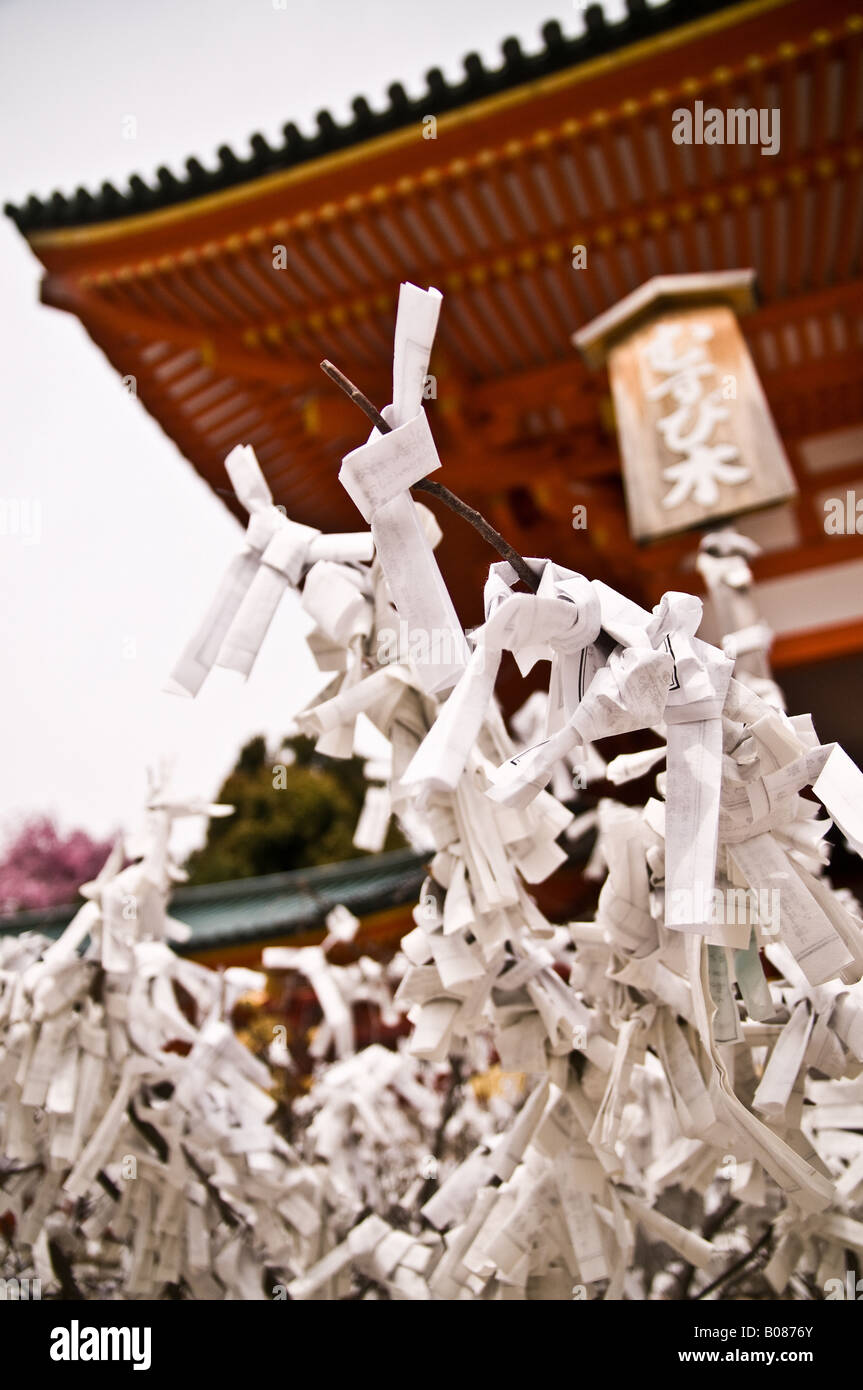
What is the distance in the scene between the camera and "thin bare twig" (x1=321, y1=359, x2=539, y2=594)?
456 millimetres

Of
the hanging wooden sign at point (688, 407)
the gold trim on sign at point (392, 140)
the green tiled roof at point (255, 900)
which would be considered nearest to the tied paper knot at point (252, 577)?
→ the hanging wooden sign at point (688, 407)

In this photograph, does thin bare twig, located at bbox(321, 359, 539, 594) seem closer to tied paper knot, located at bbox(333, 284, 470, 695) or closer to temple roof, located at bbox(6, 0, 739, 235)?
tied paper knot, located at bbox(333, 284, 470, 695)

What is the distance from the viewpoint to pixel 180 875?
95 centimetres

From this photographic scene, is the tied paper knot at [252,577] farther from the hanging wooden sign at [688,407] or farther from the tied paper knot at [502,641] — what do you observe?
the hanging wooden sign at [688,407]

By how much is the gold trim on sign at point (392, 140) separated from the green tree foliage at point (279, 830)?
6182 mm

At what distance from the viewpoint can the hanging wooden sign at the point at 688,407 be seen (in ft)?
5.82

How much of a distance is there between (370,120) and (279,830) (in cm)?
710

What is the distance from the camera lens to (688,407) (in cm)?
188

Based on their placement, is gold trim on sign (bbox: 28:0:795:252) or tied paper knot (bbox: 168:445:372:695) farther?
gold trim on sign (bbox: 28:0:795:252)

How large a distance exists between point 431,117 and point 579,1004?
1.89m

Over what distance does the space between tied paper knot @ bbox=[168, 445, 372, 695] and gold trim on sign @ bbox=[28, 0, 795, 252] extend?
1.68m

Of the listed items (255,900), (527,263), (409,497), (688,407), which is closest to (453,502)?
(409,497)

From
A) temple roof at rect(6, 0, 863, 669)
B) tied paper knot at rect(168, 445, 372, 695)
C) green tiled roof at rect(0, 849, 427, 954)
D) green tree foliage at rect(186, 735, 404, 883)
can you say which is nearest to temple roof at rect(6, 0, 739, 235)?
temple roof at rect(6, 0, 863, 669)

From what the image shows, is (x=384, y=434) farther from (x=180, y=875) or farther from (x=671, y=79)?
(x=671, y=79)
